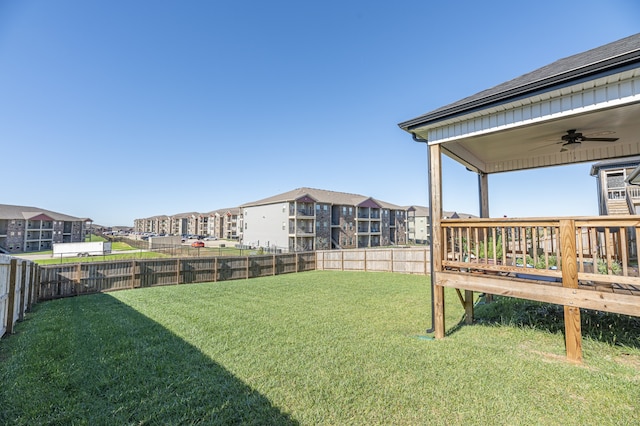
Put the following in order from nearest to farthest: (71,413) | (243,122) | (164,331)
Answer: (71,413)
(164,331)
(243,122)

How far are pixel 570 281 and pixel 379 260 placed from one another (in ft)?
42.0

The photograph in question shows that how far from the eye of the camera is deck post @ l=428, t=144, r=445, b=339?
4828 millimetres

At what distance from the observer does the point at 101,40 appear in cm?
954

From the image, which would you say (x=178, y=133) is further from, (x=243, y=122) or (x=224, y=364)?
(x=224, y=364)

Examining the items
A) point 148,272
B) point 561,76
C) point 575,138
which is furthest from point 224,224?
point 561,76

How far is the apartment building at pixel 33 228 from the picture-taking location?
37.7 m

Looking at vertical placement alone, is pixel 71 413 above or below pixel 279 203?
below

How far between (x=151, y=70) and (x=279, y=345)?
1362 cm

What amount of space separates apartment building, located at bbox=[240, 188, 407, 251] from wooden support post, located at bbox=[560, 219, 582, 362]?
94.3 feet

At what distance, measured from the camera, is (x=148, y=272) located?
1195cm

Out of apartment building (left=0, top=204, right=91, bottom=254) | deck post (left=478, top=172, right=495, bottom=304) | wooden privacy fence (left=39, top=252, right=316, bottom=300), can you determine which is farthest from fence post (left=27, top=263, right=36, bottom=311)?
apartment building (left=0, top=204, right=91, bottom=254)

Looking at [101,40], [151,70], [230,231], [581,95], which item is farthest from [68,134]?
[230,231]

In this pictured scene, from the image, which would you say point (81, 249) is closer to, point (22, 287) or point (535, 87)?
point (22, 287)

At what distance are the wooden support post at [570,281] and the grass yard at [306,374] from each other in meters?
0.22
